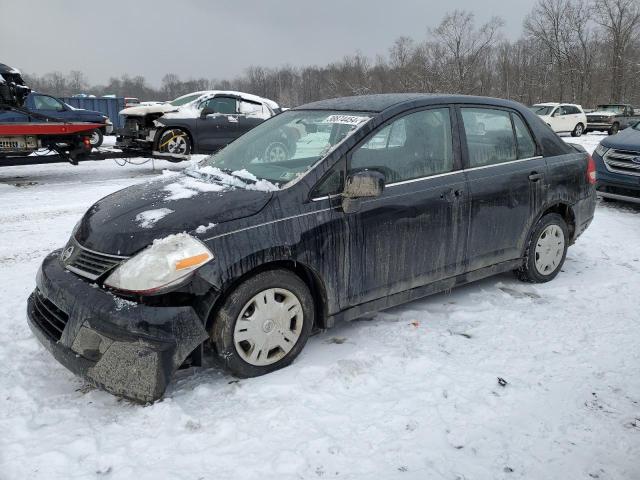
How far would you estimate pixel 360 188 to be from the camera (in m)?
3.26

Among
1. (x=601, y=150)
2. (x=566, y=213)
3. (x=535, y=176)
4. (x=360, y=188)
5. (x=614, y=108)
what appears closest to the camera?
(x=360, y=188)

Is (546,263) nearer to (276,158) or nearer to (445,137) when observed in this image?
(445,137)

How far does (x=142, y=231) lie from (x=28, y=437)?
1.20 meters

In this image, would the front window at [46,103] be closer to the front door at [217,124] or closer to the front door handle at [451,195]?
the front door at [217,124]

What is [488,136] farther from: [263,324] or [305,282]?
[263,324]

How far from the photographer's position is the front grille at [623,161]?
7.97 metres

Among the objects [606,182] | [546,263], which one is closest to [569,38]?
[606,182]

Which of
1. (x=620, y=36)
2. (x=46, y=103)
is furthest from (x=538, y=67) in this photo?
(x=46, y=103)

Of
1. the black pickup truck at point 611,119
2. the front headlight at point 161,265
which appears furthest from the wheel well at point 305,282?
the black pickup truck at point 611,119

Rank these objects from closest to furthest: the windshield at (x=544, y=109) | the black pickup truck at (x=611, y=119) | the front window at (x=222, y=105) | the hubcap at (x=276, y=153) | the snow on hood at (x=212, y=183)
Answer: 1. the snow on hood at (x=212, y=183)
2. the hubcap at (x=276, y=153)
3. the front window at (x=222, y=105)
4. the windshield at (x=544, y=109)
5. the black pickup truck at (x=611, y=119)

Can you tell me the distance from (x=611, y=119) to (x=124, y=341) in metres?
31.7

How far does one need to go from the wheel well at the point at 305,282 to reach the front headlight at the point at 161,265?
0.25 meters

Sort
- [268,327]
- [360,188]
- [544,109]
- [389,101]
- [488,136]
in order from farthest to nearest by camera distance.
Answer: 1. [544,109]
2. [488,136]
3. [389,101]
4. [360,188]
5. [268,327]

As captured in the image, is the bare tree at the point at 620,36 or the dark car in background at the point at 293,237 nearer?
the dark car in background at the point at 293,237
